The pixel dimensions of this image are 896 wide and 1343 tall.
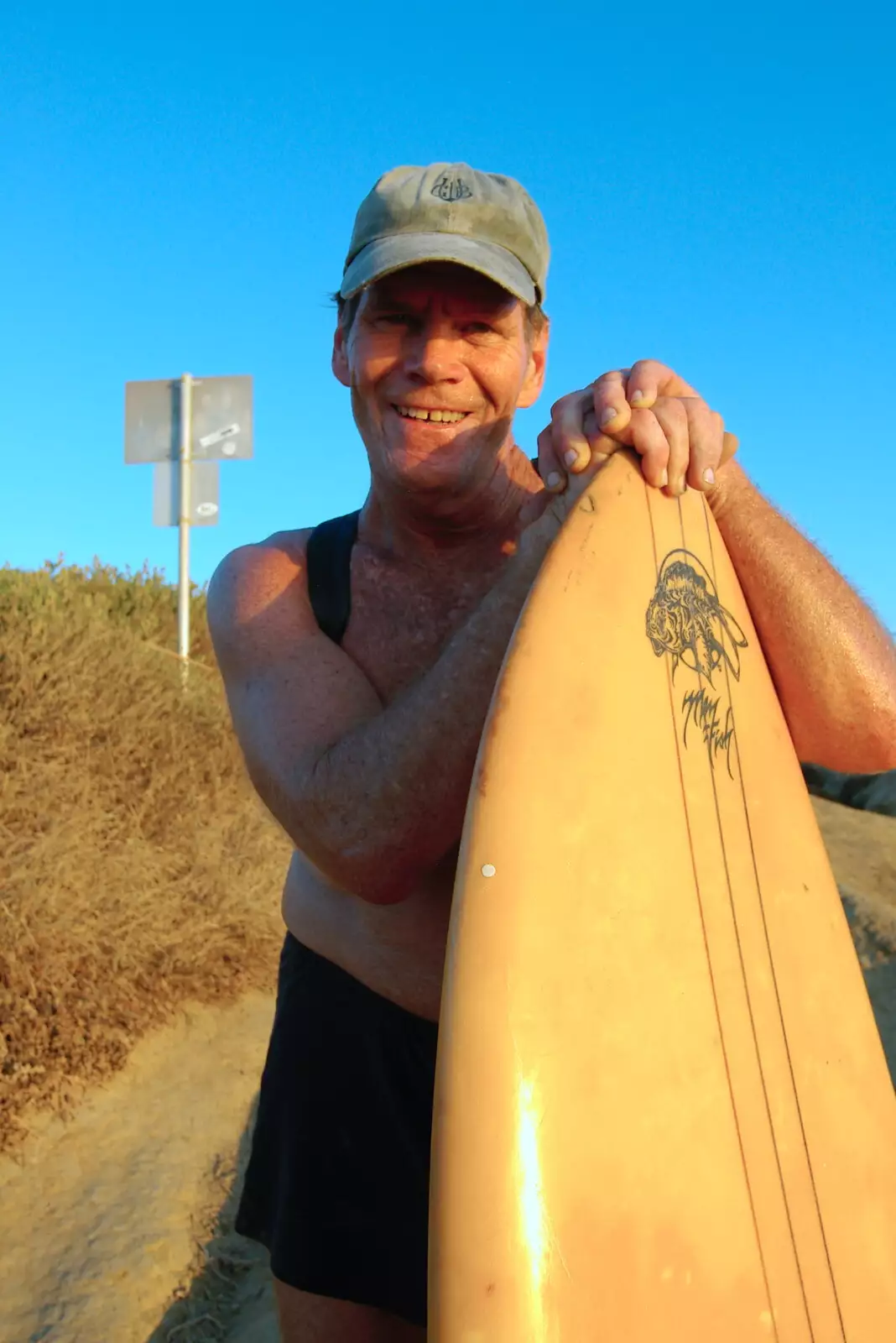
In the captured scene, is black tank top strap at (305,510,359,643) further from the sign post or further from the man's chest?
the sign post

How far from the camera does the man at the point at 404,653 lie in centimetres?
141

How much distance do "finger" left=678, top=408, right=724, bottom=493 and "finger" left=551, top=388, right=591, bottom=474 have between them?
5.0 inches

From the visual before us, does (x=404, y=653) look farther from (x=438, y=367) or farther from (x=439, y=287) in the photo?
(x=439, y=287)

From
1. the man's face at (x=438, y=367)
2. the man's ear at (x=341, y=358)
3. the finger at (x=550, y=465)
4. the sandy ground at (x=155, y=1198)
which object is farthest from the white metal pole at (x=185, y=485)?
the finger at (x=550, y=465)

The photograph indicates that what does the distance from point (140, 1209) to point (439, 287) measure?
3409 millimetres

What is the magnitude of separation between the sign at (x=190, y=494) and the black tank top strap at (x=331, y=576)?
585 cm

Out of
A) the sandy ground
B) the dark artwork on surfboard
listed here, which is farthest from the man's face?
the sandy ground

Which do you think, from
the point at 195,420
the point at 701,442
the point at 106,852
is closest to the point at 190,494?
the point at 195,420

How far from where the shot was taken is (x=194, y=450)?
748 cm

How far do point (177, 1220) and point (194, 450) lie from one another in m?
5.29

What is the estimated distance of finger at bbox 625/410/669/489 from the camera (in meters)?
1.37

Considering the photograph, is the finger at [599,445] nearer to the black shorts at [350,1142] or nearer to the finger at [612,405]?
the finger at [612,405]

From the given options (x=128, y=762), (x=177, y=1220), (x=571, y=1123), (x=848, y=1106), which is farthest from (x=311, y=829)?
(x=128, y=762)

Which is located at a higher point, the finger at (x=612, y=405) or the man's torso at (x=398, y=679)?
the finger at (x=612, y=405)
